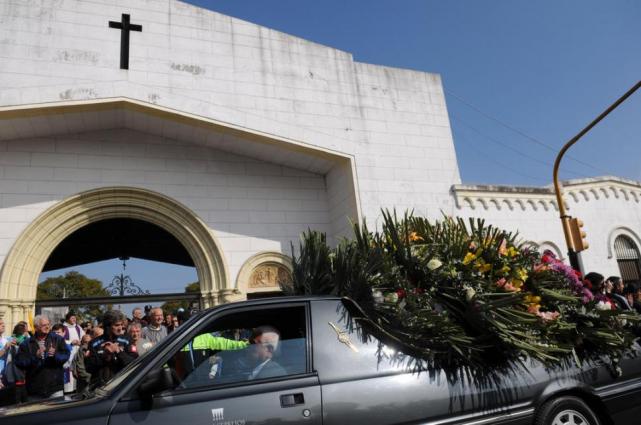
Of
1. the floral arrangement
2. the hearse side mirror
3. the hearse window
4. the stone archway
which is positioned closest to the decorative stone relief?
the stone archway

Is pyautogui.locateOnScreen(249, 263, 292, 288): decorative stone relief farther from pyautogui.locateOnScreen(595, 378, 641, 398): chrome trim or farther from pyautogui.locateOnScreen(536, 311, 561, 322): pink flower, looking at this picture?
pyautogui.locateOnScreen(595, 378, 641, 398): chrome trim

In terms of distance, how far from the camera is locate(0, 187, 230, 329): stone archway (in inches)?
365

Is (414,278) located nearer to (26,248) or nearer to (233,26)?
(26,248)

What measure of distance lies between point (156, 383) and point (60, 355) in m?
5.28

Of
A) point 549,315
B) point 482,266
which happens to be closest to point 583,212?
point 549,315

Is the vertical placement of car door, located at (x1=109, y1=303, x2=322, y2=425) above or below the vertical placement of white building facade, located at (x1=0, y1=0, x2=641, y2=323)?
below

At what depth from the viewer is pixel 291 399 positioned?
292 centimetres

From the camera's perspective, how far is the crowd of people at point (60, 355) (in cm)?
621

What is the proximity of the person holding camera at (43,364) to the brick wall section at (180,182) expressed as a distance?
329 cm

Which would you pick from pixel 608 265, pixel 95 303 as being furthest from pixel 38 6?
pixel 608 265

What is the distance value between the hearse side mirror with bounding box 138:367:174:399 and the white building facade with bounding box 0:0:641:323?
7868 mm

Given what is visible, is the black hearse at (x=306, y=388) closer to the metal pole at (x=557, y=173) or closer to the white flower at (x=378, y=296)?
the white flower at (x=378, y=296)

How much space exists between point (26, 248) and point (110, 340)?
453cm

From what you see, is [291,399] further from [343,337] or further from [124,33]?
[124,33]
